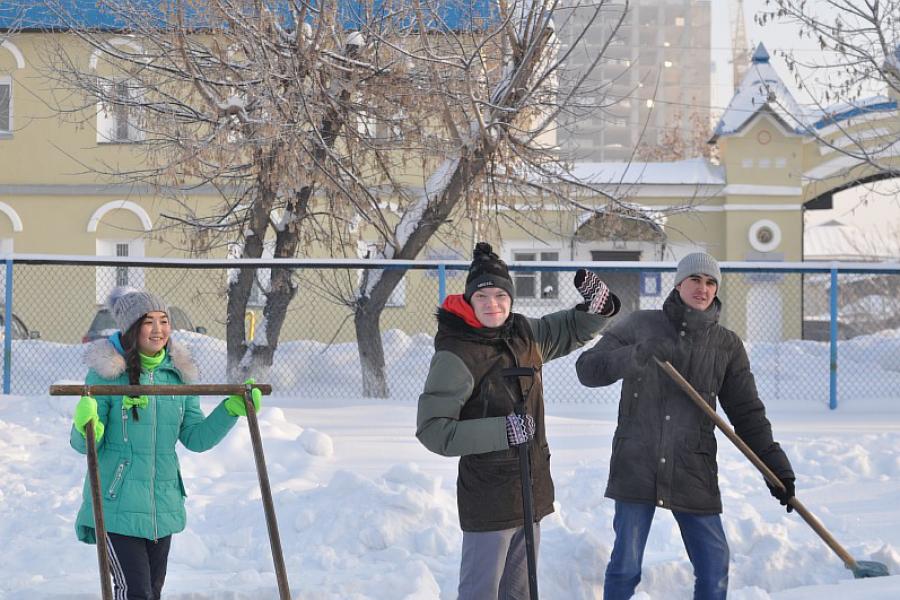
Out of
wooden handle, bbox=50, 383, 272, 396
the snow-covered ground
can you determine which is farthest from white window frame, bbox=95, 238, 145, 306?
wooden handle, bbox=50, 383, 272, 396

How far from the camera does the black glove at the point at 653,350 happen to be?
4480 mm

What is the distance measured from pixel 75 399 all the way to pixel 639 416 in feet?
21.6

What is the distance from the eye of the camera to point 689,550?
447 cm

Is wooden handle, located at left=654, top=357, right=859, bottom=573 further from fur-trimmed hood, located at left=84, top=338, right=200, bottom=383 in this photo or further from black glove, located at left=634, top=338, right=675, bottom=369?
fur-trimmed hood, located at left=84, top=338, right=200, bottom=383

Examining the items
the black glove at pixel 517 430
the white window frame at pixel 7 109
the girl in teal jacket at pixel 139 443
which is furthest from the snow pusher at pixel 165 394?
the white window frame at pixel 7 109

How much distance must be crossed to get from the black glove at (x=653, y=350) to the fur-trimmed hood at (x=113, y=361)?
1.71 metres

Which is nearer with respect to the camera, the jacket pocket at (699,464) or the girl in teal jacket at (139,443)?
the girl in teal jacket at (139,443)

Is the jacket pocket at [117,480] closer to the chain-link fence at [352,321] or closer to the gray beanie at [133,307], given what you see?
the gray beanie at [133,307]

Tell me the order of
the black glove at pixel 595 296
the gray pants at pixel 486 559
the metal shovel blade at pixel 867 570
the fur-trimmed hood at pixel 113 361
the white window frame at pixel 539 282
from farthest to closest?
the white window frame at pixel 539 282
the metal shovel blade at pixel 867 570
the black glove at pixel 595 296
the fur-trimmed hood at pixel 113 361
the gray pants at pixel 486 559

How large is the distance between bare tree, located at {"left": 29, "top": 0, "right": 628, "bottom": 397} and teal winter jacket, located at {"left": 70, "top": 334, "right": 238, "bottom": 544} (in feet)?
21.9

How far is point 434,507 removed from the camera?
21.8ft

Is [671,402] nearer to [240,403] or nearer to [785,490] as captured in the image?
[785,490]

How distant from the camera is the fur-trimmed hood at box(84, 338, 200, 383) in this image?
13.4ft

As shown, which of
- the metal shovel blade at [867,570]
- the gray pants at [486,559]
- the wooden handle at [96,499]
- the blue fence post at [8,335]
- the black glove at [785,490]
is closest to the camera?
the wooden handle at [96,499]
